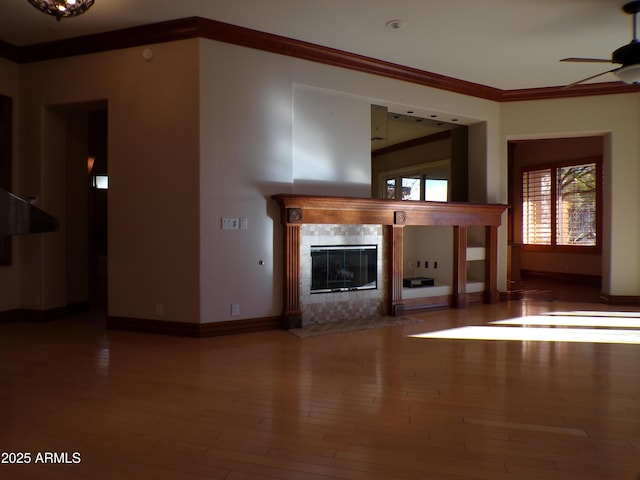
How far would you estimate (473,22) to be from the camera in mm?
→ 4586

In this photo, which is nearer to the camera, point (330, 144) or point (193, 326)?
point (193, 326)

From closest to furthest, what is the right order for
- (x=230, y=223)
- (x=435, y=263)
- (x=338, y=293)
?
1. (x=230, y=223)
2. (x=338, y=293)
3. (x=435, y=263)

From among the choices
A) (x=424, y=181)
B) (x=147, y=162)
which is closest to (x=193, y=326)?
(x=147, y=162)

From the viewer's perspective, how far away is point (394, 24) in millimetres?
4594

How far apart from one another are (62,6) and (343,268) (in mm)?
3838

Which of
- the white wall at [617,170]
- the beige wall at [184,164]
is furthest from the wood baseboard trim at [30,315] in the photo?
the white wall at [617,170]

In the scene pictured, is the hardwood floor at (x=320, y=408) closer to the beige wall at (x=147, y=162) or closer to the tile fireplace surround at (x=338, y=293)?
the beige wall at (x=147, y=162)

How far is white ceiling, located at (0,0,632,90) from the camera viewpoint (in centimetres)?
421

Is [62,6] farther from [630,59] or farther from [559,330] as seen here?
[559,330]

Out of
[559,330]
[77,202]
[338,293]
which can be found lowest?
[559,330]

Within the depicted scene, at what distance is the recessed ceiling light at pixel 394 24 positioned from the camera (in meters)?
4.54

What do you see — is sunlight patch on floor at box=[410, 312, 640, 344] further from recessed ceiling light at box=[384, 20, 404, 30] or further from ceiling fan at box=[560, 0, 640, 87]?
recessed ceiling light at box=[384, 20, 404, 30]

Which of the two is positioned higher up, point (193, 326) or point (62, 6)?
point (62, 6)

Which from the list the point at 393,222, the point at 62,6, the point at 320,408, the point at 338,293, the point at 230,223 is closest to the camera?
the point at 320,408
